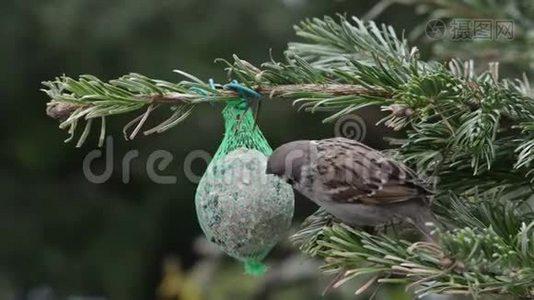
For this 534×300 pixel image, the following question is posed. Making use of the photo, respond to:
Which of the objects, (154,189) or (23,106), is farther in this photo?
(154,189)

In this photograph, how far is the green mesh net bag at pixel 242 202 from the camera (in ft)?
4.00

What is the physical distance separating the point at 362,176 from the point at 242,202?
0.19 m

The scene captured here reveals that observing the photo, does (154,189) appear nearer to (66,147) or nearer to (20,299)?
(66,147)

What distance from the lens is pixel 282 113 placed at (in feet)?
8.87

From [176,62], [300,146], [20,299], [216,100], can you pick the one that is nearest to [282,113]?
[176,62]

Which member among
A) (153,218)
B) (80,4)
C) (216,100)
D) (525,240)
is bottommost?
(153,218)

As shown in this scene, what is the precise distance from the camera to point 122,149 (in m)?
2.94

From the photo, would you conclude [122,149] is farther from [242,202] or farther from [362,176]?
[362,176]

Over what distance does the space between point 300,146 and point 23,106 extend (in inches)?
74.9

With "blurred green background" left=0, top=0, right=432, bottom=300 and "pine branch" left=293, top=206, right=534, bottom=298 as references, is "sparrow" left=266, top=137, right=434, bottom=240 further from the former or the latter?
"blurred green background" left=0, top=0, right=432, bottom=300

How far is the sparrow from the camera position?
103 centimetres

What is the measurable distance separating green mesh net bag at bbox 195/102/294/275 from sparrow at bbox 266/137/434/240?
2.4 inches

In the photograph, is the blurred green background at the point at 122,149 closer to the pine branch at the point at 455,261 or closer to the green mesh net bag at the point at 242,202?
the green mesh net bag at the point at 242,202

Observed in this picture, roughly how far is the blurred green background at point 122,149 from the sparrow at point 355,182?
1.34 metres
